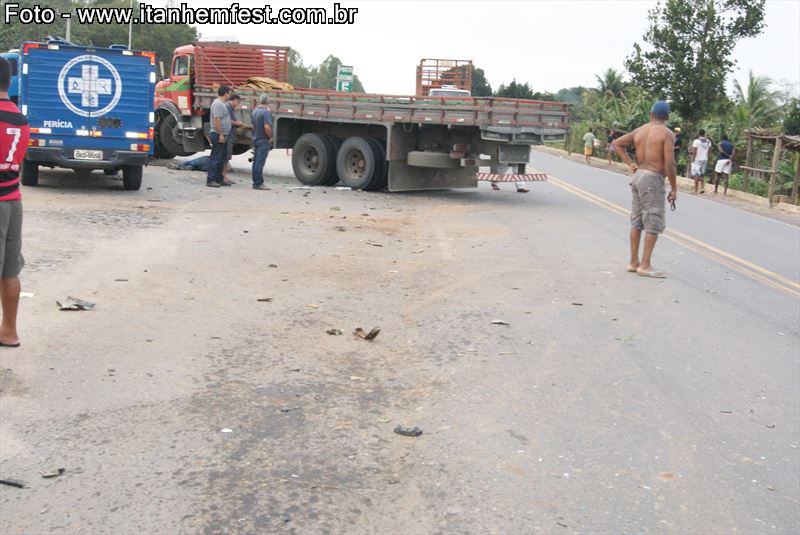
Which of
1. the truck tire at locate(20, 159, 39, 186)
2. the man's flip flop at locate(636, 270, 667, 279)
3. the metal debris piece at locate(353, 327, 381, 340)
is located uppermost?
the truck tire at locate(20, 159, 39, 186)

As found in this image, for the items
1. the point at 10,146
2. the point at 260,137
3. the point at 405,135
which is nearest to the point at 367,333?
the point at 10,146

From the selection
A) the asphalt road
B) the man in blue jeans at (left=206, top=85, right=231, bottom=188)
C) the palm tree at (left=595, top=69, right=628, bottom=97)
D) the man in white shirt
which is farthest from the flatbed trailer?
the palm tree at (left=595, top=69, right=628, bottom=97)

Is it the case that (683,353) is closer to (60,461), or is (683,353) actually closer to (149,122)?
(60,461)

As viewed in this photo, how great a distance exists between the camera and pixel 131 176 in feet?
54.1

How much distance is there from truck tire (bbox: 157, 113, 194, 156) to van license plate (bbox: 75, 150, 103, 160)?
25.7 ft

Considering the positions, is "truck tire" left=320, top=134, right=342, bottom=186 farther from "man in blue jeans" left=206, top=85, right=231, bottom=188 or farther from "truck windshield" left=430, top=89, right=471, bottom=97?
"truck windshield" left=430, top=89, right=471, bottom=97

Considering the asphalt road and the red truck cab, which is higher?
the red truck cab

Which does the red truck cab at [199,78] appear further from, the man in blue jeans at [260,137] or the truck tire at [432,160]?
the truck tire at [432,160]

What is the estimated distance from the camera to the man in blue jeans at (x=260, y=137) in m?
18.5

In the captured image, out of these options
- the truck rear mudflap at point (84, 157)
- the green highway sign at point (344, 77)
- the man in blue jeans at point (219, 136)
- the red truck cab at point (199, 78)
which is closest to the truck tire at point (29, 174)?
the truck rear mudflap at point (84, 157)

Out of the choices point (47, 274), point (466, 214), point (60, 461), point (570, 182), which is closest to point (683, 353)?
point (60, 461)

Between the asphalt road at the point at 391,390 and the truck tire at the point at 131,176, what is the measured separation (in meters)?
4.91

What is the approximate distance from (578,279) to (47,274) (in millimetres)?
5352

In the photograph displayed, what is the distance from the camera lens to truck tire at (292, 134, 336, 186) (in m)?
19.8
